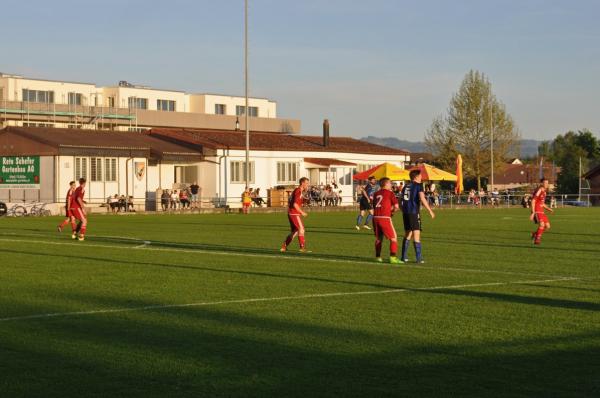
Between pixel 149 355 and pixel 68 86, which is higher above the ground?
pixel 68 86

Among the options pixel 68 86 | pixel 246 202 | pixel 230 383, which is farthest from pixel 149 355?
pixel 68 86

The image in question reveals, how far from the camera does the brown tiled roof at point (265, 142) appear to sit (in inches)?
2645

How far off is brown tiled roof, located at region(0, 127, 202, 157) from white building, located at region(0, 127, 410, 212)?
2.3 inches

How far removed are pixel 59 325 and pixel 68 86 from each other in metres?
76.7

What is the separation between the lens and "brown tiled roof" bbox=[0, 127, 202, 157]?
5684 centimetres

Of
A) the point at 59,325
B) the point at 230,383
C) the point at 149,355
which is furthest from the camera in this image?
the point at 59,325

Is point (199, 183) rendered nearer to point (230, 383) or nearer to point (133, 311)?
point (133, 311)

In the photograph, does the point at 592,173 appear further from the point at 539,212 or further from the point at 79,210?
the point at 79,210

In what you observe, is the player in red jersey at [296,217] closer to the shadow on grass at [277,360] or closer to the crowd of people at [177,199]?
the shadow on grass at [277,360]

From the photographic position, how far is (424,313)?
11742 millimetres

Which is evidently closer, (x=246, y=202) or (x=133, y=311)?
(x=133, y=311)

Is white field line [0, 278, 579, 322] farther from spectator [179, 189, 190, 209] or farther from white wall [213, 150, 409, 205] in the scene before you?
white wall [213, 150, 409, 205]

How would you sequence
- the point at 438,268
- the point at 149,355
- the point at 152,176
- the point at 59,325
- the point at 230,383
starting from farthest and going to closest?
1. the point at 152,176
2. the point at 438,268
3. the point at 59,325
4. the point at 149,355
5. the point at 230,383

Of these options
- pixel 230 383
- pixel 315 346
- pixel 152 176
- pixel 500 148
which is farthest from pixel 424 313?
pixel 500 148
